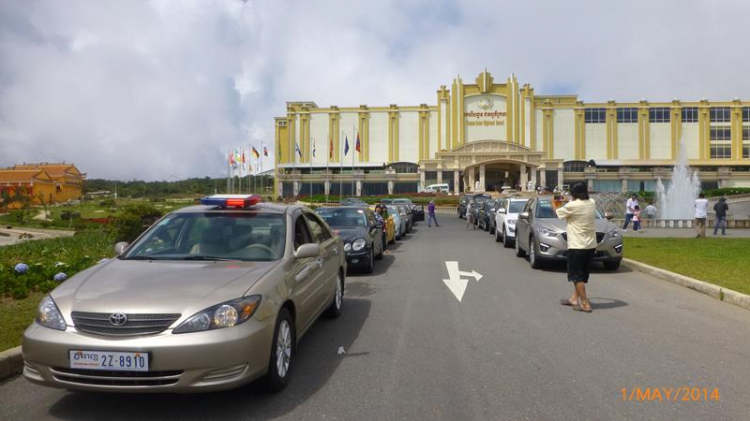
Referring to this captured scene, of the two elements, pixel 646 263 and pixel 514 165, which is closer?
pixel 646 263

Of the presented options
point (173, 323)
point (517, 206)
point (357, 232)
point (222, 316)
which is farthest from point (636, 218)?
point (173, 323)

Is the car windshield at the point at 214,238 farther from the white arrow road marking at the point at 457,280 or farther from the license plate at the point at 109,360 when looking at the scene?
the white arrow road marking at the point at 457,280

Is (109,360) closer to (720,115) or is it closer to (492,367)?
(492,367)

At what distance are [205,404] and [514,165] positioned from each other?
69697 millimetres

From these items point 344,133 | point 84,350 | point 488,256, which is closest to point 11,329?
point 84,350

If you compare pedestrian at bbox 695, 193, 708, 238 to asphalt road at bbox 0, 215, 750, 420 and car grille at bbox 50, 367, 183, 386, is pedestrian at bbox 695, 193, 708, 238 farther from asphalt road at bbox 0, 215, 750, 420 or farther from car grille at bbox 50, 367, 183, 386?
car grille at bbox 50, 367, 183, 386

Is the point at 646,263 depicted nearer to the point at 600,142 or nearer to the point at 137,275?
the point at 137,275

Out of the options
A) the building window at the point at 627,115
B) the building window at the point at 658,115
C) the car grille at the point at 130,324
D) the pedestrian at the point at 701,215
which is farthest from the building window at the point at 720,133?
the car grille at the point at 130,324

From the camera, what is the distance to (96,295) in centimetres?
398

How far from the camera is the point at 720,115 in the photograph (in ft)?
252

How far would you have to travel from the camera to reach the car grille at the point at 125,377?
3.65m

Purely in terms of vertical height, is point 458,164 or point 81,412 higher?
point 458,164

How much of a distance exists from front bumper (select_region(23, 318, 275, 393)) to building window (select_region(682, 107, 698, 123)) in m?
87.3

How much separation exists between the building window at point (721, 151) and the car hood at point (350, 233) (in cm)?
8144
